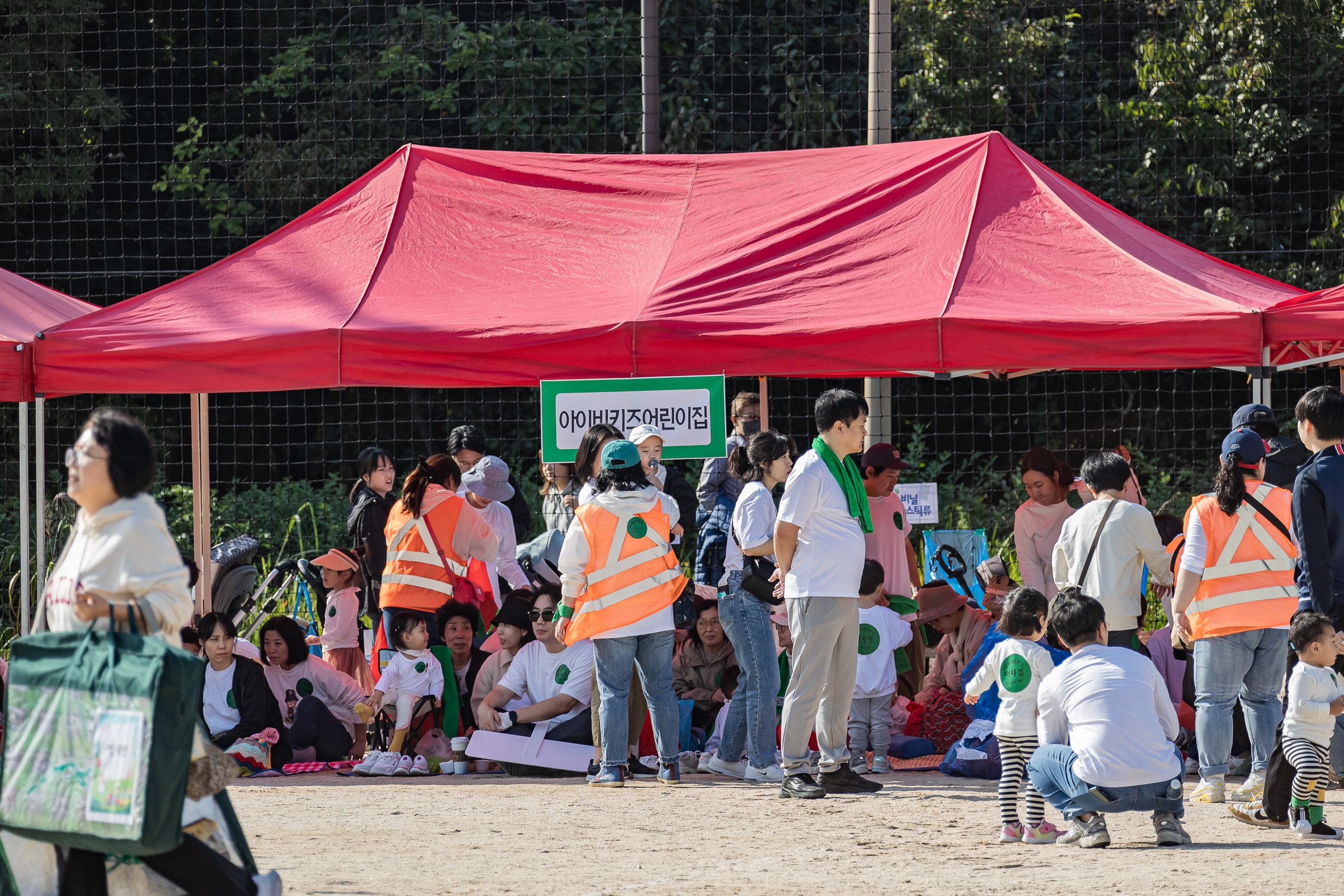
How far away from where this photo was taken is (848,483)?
6066 millimetres

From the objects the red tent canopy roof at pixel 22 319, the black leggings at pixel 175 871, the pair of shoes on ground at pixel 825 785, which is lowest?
the pair of shoes on ground at pixel 825 785

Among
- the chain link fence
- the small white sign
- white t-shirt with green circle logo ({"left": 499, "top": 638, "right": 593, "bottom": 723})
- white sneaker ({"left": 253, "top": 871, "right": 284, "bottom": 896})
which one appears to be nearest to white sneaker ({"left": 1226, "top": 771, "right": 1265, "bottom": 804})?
white t-shirt with green circle logo ({"left": 499, "top": 638, "right": 593, "bottom": 723})

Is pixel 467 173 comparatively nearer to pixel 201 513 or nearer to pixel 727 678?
pixel 201 513

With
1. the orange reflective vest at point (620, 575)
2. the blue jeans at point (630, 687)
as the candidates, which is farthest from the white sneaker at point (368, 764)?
the orange reflective vest at point (620, 575)

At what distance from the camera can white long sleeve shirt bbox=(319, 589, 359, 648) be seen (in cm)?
809

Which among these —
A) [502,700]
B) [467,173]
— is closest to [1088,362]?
[502,700]

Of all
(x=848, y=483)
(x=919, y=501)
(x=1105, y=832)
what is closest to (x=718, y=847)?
(x=1105, y=832)

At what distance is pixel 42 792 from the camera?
341 centimetres

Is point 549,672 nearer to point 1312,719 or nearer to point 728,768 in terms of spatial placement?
point 728,768

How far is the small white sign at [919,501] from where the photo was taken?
8766 mm

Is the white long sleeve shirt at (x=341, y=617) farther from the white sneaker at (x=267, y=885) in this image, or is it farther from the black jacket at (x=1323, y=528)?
the black jacket at (x=1323, y=528)

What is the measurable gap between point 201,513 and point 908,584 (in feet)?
12.5

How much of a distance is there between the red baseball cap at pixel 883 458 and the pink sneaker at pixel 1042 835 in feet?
8.61

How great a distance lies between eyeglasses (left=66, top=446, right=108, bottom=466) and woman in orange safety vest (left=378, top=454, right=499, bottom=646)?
12.5 feet
